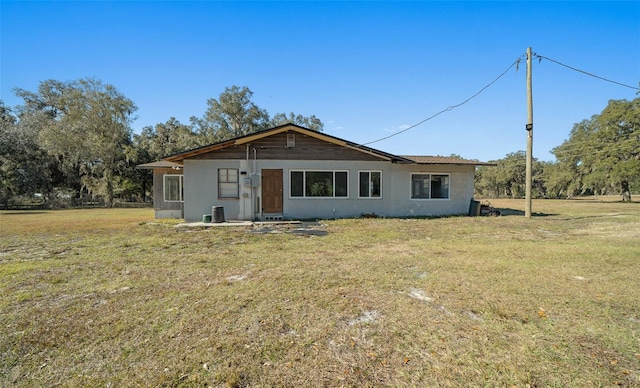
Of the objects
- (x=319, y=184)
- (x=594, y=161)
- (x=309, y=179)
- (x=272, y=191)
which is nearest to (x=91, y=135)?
(x=272, y=191)

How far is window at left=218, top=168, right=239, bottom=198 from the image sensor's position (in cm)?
1287

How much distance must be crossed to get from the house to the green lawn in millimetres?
6246

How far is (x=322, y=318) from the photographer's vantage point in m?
3.30

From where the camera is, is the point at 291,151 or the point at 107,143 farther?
the point at 107,143

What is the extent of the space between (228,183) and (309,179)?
135 inches

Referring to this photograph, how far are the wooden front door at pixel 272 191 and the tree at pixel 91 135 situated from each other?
70.9 ft

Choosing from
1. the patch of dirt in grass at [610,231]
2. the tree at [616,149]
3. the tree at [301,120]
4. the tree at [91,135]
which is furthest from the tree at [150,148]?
the tree at [616,149]

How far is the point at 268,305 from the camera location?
365cm

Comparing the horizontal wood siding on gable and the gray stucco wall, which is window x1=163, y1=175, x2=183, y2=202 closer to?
the gray stucco wall

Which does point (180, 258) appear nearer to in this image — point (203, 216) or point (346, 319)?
point (346, 319)

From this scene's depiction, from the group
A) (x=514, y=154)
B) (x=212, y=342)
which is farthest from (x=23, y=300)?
(x=514, y=154)

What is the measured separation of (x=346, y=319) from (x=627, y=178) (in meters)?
38.5

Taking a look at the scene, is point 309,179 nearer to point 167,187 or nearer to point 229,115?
point 167,187

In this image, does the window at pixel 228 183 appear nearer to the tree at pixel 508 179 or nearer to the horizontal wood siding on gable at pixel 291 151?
the horizontal wood siding on gable at pixel 291 151
